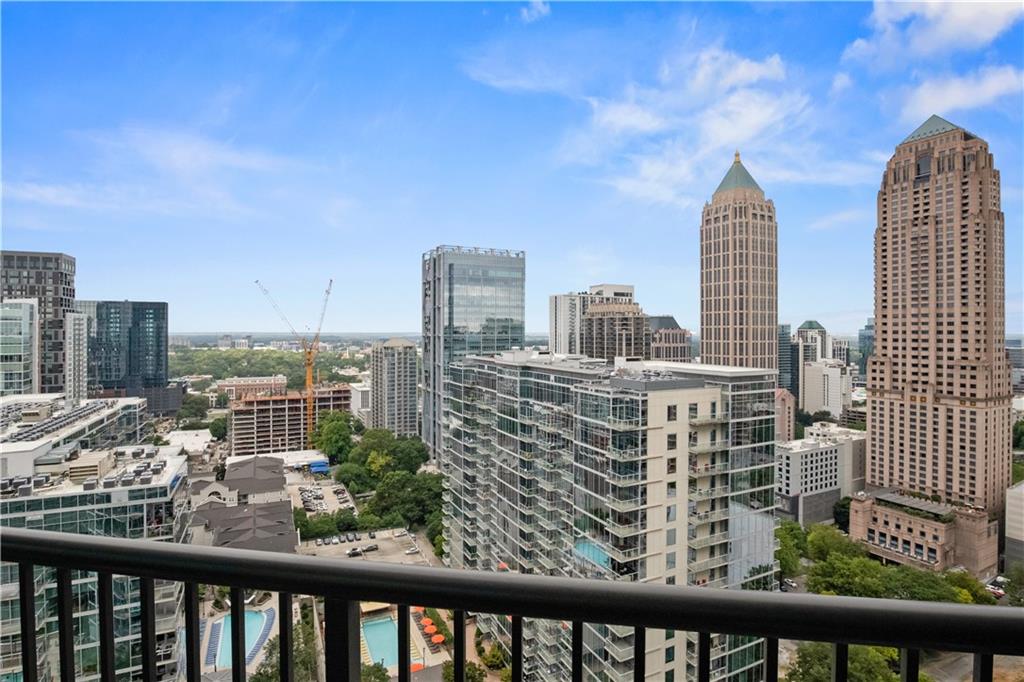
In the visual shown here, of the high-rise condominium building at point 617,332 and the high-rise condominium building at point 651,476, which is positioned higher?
the high-rise condominium building at point 617,332

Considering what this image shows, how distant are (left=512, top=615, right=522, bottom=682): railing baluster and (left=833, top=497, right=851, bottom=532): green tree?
557 inches

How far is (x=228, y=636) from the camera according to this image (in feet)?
2.06

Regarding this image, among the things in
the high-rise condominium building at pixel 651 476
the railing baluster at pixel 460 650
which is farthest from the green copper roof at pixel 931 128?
the railing baluster at pixel 460 650

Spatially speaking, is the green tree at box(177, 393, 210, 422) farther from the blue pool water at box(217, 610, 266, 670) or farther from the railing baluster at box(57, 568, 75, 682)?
the blue pool water at box(217, 610, 266, 670)

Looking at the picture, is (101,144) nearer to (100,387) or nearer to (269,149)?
(269,149)

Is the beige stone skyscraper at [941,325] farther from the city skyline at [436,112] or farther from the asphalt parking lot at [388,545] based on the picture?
the asphalt parking lot at [388,545]

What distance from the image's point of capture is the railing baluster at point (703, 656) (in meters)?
0.51

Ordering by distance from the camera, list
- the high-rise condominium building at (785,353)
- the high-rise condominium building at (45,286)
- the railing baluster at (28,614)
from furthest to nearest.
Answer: the high-rise condominium building at (785,353) → the high-rise condominium building at (45,286) → the railing baluster at (28,614)

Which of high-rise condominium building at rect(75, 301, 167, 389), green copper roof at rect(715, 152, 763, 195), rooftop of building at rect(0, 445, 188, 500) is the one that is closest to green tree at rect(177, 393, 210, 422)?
high-rise condominium building at rect(75, 301, 167, 389)

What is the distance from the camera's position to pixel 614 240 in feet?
26.4

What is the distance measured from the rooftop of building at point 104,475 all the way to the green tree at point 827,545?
8.94 m

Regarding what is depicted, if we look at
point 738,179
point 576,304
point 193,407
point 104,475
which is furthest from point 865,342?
point 193,407

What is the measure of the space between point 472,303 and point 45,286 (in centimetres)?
1088

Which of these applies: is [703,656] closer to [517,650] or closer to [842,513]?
[517,650]
